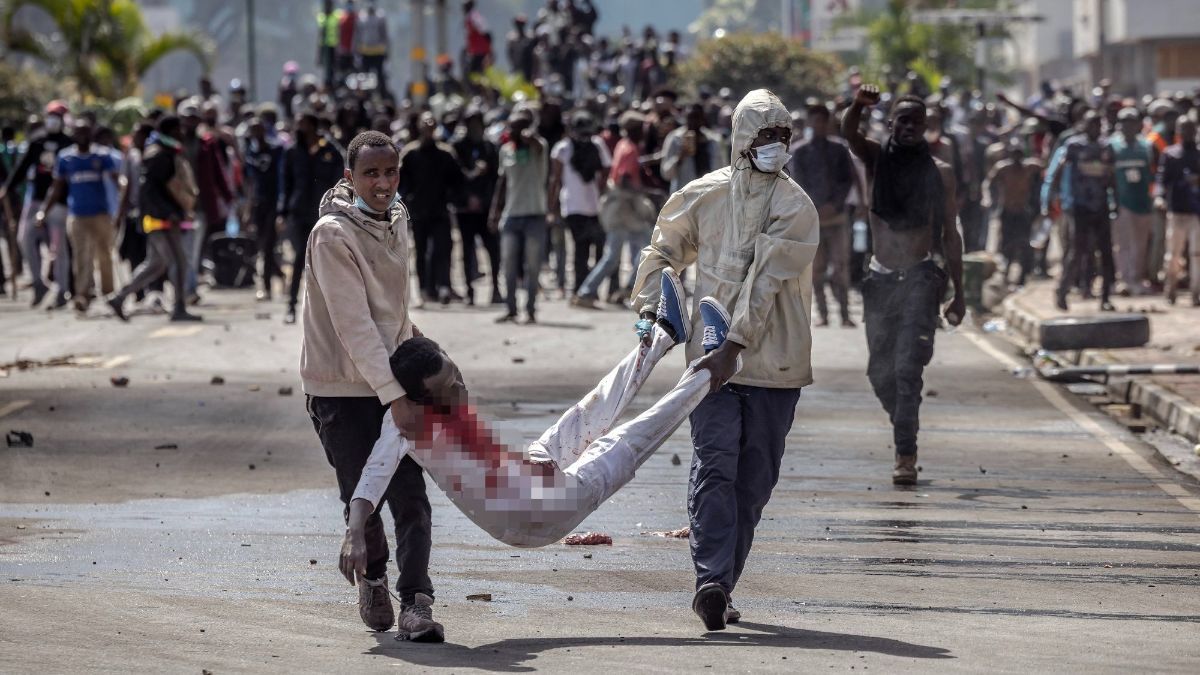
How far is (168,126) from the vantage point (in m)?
21.8

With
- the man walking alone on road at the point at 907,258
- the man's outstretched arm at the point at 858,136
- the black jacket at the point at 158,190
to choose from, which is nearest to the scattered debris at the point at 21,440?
the man walking alone on road at the point at 907,258

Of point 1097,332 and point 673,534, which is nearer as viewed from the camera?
point 673,534

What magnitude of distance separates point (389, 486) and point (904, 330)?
15.7 ft

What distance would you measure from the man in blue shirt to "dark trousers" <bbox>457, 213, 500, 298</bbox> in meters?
3.39

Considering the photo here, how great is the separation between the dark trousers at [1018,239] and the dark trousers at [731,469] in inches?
723

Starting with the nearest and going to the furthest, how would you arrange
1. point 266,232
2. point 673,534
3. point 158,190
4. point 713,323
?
point 713,323 < point 673,534 < point 158,190 < point 266,232

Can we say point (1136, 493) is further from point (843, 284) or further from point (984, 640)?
point (843, 284)

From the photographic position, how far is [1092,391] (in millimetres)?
16562

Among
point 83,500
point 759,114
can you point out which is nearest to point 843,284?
point 83,500

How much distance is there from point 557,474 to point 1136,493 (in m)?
4.97

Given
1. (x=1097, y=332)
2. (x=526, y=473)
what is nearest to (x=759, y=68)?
(x=1097, y=332)

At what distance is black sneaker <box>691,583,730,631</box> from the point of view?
305 inches

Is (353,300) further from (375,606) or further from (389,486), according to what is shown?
(375,606)

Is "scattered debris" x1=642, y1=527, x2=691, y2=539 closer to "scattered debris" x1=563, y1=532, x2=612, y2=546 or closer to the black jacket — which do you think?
"scattered debris" x1=563, y1=532, x2=612, y2=546
